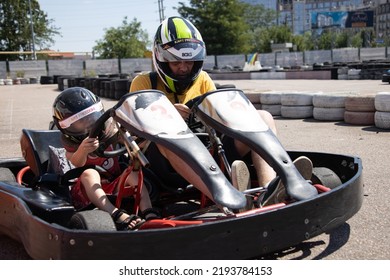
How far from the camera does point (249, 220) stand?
213cm

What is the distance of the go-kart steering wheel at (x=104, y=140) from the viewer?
275 cm

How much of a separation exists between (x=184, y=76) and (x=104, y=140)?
26.6 inches

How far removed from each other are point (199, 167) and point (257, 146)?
1.19 ft

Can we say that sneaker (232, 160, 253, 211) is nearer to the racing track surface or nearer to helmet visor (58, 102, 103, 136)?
the racing track surface

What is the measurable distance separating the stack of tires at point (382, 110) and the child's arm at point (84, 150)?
4.42m

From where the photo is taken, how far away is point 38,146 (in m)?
3.28

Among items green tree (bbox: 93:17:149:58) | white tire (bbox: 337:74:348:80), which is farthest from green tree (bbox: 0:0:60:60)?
white tire (bbox: 337:74:348:80)

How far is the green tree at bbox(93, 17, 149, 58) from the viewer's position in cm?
4944

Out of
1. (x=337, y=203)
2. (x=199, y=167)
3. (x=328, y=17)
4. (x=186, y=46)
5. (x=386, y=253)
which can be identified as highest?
(x=328, y=17)

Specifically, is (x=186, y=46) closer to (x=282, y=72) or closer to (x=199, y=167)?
(x=199, y=167)

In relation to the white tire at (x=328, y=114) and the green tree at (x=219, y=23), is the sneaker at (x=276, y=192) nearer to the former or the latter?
the white tire at (x=328, y=114)

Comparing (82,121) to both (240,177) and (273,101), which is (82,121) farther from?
(273,101)

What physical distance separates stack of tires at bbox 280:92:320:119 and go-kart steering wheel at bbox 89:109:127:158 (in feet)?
17.4

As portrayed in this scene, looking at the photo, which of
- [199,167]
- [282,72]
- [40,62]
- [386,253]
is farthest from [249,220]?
[40,62]
